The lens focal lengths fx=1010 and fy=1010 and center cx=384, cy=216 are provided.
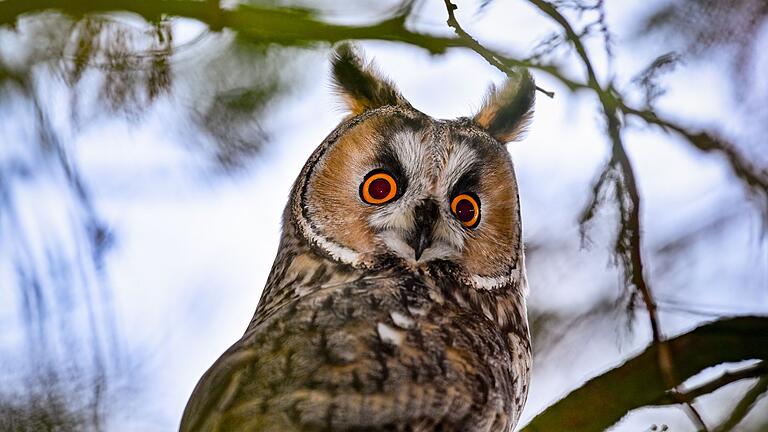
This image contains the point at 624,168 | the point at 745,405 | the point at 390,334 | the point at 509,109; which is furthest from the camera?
the point at 509,109

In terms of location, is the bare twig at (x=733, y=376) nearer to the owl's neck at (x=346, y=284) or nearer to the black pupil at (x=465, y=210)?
the owl's neck at (x=346, y=284)

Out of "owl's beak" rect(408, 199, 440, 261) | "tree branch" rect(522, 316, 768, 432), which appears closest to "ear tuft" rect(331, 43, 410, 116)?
"owl's beak" rect(408, 199, 440, 261)

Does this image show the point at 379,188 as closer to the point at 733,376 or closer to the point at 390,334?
the point at 390,334

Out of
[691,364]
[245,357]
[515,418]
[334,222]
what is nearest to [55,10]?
[334,222]

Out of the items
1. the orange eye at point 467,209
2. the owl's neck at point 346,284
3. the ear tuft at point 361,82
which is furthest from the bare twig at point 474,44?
the owl's neck at point 346,284

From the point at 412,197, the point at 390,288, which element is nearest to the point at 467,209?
the point at 412,197

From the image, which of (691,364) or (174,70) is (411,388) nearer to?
(691,364)
